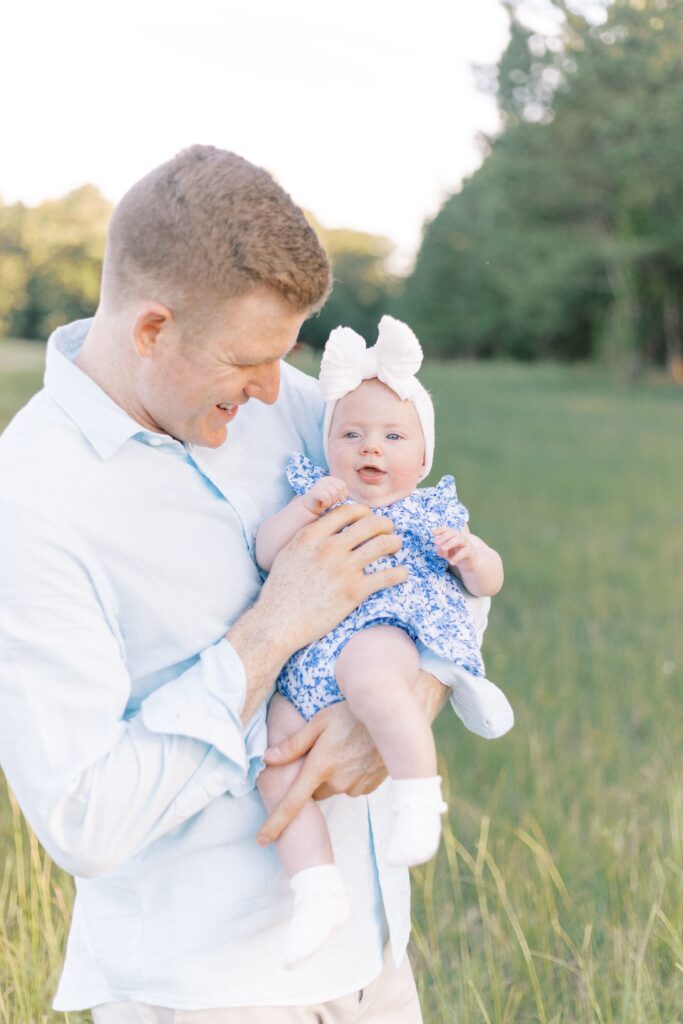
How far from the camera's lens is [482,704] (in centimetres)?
177

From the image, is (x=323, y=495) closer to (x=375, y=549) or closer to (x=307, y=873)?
(x=375, y=549)

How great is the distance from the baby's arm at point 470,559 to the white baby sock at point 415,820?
0.40 metres

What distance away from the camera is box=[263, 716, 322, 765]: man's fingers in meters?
1.56

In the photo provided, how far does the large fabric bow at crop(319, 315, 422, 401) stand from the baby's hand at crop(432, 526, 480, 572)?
275 mm

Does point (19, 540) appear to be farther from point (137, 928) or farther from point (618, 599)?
point (618, 599)

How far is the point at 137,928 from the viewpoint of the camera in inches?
59.9

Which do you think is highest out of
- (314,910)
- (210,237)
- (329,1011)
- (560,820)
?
(210,237)

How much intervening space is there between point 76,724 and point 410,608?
59 centimetres

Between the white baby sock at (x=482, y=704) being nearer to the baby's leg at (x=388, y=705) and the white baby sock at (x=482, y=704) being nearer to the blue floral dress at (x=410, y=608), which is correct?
the blue floral dress at (x=410, y=608)

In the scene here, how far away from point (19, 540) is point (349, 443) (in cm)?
71

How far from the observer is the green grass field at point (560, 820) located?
2521 mm

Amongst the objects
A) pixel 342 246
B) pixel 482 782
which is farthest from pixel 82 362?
pixel 342 246

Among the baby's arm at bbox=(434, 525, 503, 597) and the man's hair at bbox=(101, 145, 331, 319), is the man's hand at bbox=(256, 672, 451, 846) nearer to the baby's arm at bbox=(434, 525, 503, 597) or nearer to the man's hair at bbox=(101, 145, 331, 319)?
the baby's arm at bbox=(434, 525, 503, 597)

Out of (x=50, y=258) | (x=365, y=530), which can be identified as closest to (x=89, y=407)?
(x=365, y=530)
